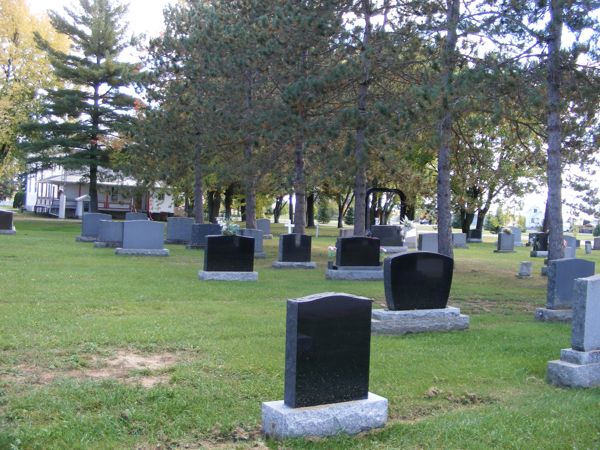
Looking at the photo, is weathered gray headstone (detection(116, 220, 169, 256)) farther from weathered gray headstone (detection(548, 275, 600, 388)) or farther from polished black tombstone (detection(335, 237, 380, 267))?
weathered gray headstone (detection(548, 275, 600, 388))

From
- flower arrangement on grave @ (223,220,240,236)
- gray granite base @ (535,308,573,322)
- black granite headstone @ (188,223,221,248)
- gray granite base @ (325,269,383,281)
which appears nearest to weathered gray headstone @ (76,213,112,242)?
black granite headstone @ (188,223,221,248)

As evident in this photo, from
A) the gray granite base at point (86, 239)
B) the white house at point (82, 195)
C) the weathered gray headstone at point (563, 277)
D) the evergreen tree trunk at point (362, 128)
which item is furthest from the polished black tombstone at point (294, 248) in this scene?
the white house at point (82, 195)

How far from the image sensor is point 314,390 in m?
5.19

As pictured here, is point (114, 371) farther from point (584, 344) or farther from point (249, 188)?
point (249, 188)

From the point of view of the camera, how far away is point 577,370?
22.3 ft

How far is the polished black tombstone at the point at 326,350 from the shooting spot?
5.14 m

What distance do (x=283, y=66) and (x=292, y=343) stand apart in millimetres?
16768

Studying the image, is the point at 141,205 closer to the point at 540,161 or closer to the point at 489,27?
the point at 540,161

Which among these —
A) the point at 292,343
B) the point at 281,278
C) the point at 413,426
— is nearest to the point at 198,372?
the point at 292,343

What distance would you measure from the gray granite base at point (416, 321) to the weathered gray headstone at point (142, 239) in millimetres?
13153

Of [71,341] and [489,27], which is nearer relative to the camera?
[71,341]

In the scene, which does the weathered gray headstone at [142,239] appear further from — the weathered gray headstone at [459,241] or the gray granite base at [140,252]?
the weathered gray headstone at [459,241]

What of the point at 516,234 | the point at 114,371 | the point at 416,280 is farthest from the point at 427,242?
the point at 114,371

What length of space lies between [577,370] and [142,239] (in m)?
16.6
